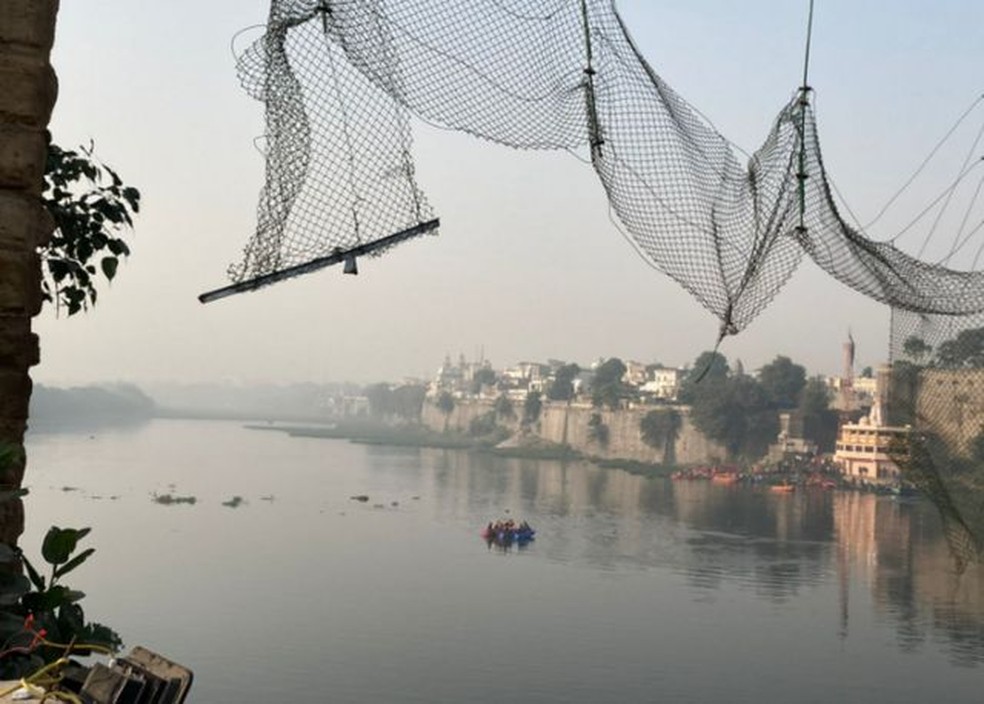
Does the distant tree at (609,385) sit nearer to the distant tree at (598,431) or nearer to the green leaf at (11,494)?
the distant tree at (598,431)

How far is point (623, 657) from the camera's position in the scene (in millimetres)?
14320

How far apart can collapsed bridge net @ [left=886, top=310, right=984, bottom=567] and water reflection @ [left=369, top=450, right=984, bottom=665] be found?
751cm

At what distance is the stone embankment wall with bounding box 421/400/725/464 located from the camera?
46875 mm

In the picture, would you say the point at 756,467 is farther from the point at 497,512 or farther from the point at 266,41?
the point at 266,41

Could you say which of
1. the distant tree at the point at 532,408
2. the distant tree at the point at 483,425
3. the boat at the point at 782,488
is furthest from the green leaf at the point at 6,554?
the distant tree at the point at 483,425

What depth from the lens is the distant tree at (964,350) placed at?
2.86 metres

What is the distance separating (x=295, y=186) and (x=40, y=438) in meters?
55.9

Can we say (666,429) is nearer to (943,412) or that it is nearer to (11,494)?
(943,412)

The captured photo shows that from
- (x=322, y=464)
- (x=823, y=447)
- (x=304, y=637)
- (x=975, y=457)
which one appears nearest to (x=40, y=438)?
(x=322, y=464)

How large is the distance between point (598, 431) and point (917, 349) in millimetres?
49173

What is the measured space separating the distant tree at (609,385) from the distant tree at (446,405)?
1200 cm

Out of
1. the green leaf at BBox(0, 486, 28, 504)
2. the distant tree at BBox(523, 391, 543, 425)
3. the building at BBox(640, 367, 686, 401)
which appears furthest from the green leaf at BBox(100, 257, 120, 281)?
the distant tree at BBox(523, 391, 543, 425)

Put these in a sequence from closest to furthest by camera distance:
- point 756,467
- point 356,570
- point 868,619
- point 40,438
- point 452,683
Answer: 1. point 452,683
2. point 868,619
3. point 356,570
4. point 756,467
5. point 40,438

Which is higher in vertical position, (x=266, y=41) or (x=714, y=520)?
(x=266, y=41)
